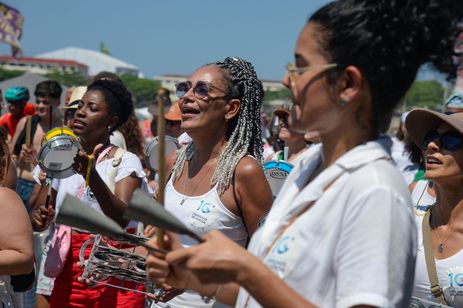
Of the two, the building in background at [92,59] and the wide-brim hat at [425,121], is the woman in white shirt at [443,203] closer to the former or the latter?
the wide-brim hat at [425,121]

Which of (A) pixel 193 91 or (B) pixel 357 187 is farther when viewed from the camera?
(A) pixel 193 91

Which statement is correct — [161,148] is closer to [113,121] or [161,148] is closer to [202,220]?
[202,220]

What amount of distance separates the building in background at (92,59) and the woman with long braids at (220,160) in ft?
452

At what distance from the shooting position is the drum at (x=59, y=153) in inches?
179

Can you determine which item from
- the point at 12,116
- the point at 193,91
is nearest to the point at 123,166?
the point at 193,91

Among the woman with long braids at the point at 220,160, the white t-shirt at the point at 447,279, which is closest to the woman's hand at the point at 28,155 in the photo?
the woman with long braids at the point at 220,160

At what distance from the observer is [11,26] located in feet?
70.5

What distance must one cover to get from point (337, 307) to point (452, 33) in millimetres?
842

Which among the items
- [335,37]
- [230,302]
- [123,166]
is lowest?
[123,166]

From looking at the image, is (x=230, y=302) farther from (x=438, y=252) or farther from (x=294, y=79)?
(x=438, y=252)

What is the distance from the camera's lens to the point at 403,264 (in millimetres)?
1965

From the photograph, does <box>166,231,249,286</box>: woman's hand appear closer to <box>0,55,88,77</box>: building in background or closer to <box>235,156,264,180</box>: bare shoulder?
<box>235,156,264,180</box>: bare shoulder

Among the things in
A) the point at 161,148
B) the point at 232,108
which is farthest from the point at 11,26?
the point at 161,148

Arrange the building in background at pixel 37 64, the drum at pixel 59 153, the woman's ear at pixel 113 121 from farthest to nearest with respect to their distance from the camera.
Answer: the building in background at pixel 37 64 < the woman's ear at pixel 113 121 < the drum at pixel 59 153
